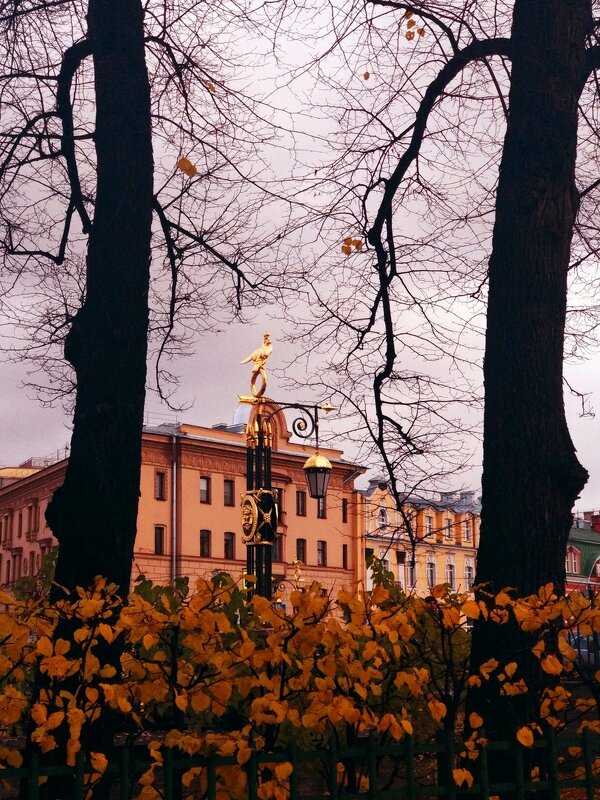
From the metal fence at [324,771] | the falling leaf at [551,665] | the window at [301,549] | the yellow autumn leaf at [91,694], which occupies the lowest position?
the metal fence at [324,771]

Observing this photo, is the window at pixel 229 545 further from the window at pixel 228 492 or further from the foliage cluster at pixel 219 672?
the foliage cluster at pixel 219 672

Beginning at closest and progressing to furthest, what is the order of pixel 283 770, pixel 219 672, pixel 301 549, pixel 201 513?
pixel 283 770 < pixel 219 672 < pixel 201 513 < pixel 301 549

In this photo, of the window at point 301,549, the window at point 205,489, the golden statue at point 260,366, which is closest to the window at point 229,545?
the window at point 205,489

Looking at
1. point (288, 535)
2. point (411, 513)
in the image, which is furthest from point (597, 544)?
point (411, 513)

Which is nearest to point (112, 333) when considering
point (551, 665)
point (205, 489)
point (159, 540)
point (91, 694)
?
point (91, 694)

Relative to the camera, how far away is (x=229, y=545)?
200 feet

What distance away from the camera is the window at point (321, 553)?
65.9 metres

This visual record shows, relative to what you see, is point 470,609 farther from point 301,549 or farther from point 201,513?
point 301,549

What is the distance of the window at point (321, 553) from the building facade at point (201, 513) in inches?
2.4

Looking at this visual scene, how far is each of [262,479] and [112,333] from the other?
9.57 metres

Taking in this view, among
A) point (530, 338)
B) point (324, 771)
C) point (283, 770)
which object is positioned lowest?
point (324, 771)

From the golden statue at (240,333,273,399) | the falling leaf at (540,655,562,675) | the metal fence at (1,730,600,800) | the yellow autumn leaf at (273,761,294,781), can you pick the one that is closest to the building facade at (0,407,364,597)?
the golden statue at (240,333,273,399)

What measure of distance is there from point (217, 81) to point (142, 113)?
81.6 inches

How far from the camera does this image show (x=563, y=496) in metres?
5.48
